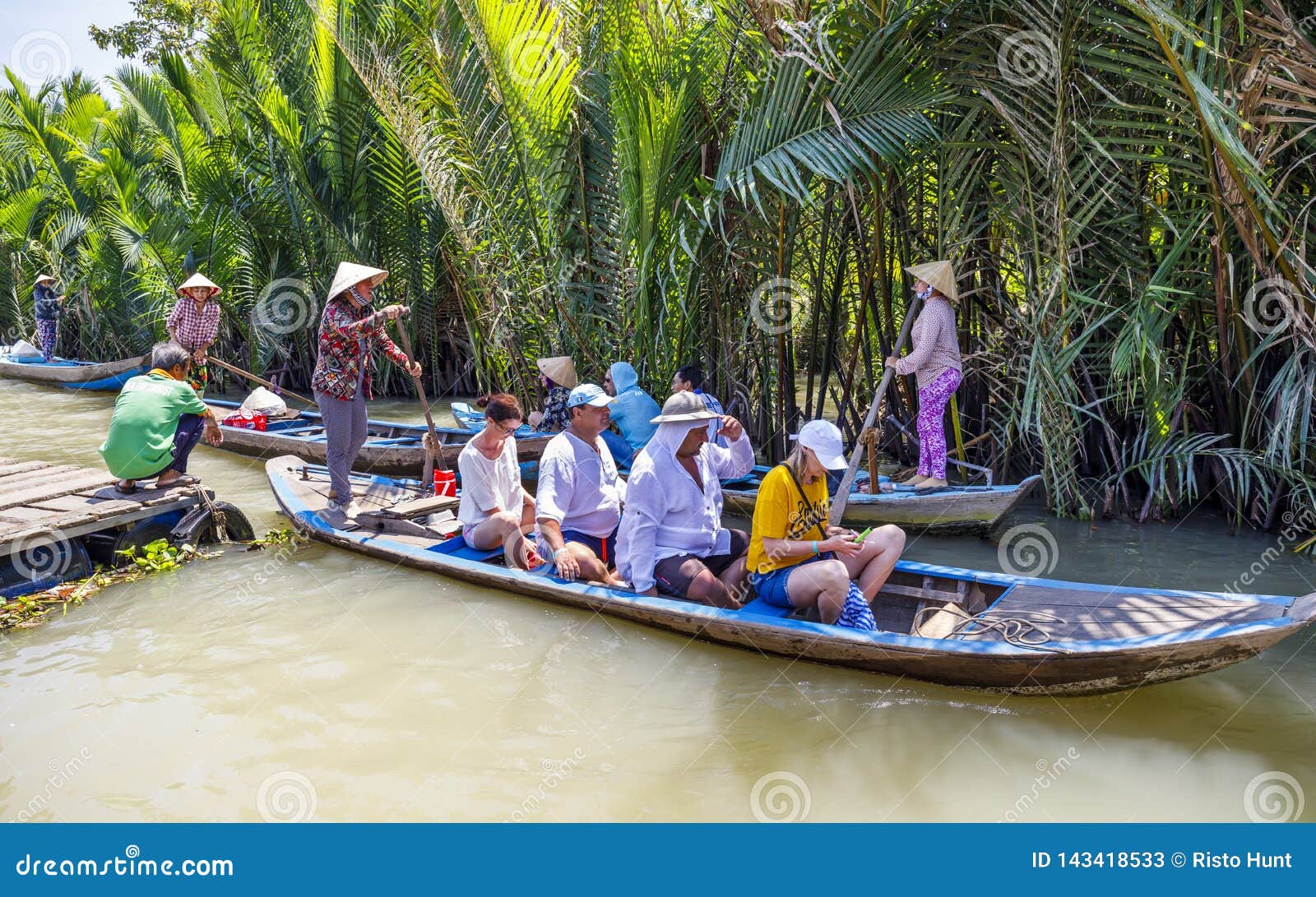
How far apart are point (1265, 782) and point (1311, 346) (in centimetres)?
251

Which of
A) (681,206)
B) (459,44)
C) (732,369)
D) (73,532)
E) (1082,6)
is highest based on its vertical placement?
(459,44)

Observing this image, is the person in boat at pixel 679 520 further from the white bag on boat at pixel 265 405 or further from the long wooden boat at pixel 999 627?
the white bag on boat at pixel 265 405

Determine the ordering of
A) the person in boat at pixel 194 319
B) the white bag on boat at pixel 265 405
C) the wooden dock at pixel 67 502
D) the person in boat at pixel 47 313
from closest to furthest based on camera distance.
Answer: the wooden dock at pixel 67 502, the person in boat at pixel 194 319, the white bag on boat at pixel 265 405, the person in boat at pixel 47 313

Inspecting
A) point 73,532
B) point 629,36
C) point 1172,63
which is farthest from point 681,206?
point 73,532

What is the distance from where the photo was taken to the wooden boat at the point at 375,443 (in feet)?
26.8

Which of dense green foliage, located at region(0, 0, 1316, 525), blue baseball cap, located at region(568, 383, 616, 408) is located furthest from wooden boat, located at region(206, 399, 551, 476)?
blue baseball cap, located at region(568, 383, 616, 408)

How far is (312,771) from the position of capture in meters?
3.76

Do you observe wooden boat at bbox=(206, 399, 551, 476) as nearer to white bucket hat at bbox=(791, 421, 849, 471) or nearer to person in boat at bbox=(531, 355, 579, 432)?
person in boat at bbox=(531, 355, 579, 432)

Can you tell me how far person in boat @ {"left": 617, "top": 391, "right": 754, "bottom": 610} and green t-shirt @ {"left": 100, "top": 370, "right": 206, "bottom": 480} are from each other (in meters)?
3.15

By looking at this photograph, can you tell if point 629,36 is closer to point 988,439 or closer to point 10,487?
point 988,439

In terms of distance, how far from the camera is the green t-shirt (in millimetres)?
6086

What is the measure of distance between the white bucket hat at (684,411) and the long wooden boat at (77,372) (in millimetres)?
12090

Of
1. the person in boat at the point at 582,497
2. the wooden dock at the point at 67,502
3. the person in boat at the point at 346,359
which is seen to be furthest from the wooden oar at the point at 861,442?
the wooden dock at the point at 67,502

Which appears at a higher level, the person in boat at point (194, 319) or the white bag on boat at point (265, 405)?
the person in boat at point (194, 319)
